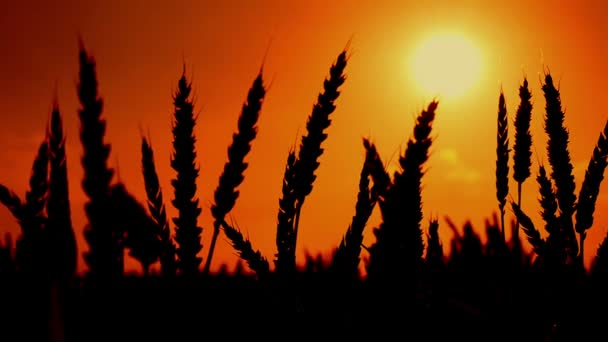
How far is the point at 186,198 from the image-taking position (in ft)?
5.38

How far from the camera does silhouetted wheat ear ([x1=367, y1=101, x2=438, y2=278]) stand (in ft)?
3.57

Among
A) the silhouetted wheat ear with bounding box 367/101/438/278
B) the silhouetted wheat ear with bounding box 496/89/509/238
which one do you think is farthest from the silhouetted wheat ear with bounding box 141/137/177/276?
the silhouetted wheat ear with bounding box 496/89/509/238

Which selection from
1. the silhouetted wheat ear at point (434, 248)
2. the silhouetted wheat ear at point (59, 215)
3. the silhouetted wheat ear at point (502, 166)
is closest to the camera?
the silhouetted wheat ear at point (59, 215)

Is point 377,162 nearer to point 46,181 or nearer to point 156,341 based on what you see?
point 156,341

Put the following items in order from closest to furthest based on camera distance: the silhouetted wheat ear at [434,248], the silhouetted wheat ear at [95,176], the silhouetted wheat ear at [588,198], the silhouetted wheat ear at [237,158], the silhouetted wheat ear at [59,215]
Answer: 1. the silhouetted wheat ear at [95,176]
2. the silhouetted wheat ear at [59,215]
3. the silhouetted wheat ear at [237,158]
4. the silhouetted wheat ear at [434,248]
5. the silhouetted wheat ear at [588,198]

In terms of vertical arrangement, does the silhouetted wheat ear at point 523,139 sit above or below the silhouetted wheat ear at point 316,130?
above

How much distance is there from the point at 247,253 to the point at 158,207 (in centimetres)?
38

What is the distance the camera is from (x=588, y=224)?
261cm

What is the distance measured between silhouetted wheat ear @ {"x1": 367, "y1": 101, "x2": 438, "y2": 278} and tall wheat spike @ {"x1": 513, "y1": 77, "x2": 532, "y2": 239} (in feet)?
8.41

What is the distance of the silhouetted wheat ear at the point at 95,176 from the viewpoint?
0.99m

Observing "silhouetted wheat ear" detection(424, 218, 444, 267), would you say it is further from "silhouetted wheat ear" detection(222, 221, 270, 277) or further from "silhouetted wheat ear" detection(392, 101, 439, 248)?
"silhouetted wheat ear" detection(392, 101, 439, 248)

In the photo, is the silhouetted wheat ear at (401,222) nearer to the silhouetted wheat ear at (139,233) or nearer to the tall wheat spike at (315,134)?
the silhouetted wheat ear at (139,233)

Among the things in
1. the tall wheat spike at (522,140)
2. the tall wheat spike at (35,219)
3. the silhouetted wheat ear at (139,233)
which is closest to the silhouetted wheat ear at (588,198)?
the tall wheat spike at (522,140)

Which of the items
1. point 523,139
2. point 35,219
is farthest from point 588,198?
point 35,219
